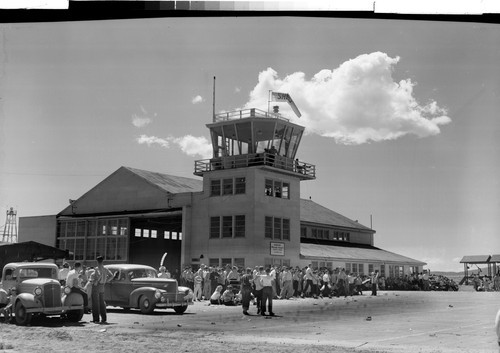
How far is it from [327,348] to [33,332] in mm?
6459

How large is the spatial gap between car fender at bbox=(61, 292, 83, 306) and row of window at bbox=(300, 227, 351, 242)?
26905 millimetres

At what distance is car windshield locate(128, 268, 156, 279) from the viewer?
17984 millimetres

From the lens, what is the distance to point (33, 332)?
12586mm

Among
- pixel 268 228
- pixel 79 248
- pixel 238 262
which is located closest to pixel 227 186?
pixel 268 228

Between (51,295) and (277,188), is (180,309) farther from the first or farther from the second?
(277,188)

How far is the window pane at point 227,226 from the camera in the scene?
31.0 m

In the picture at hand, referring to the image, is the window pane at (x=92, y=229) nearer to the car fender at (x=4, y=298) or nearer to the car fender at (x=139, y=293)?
the car fender at (x=139, y=293)

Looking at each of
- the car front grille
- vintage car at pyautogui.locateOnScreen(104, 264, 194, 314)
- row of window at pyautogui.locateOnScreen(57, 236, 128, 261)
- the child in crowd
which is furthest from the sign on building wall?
the car front grille

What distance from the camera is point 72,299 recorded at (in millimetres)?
14539

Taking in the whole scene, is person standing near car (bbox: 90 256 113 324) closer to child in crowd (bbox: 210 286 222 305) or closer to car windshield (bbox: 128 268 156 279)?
car windshield (bbox: 128 268 156 279)

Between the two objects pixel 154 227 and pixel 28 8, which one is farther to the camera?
pixel 154 227

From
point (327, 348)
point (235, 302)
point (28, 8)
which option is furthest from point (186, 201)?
point (28, 8)

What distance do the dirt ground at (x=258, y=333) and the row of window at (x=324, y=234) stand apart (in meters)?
23.1

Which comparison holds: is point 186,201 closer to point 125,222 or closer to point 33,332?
point 125,222
